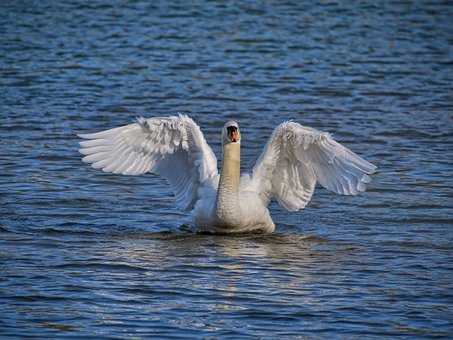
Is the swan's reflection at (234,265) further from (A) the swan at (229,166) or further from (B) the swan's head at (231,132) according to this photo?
(B) the swan's head at (231,132)

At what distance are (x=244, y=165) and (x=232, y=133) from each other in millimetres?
2886

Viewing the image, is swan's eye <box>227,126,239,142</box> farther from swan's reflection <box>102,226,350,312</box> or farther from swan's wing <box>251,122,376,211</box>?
swan's reflection <box>102,226,350,312</box>

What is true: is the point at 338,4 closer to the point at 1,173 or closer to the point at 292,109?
the point at 292,109

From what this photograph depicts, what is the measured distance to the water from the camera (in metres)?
9.14

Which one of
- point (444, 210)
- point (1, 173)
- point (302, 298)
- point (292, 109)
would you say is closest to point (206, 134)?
point (292, 109)

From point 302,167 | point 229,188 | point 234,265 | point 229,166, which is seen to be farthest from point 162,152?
point 234,265

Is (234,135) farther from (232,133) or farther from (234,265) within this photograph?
(234,265)

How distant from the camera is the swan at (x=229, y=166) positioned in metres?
11.8

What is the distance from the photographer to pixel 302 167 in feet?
40.4

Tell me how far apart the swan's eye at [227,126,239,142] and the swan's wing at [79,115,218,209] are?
487 millimetres

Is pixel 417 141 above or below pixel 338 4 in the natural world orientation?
below

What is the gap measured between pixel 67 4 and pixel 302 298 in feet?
61.1

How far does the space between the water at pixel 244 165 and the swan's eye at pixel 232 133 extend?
0.95 meters

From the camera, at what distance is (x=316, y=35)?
24297mm
